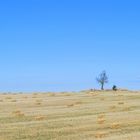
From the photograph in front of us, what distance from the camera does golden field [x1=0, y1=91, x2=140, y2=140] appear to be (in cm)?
2870

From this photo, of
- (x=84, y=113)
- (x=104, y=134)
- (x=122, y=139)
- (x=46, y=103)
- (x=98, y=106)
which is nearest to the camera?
(x=122, y=139)

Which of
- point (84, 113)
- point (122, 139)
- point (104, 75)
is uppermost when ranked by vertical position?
point (104, 75)

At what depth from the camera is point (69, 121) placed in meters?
34.4

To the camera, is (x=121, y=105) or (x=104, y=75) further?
(x=104, y=75)

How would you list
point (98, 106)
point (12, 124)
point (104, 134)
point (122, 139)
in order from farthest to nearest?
point (98, 106)
point (12, 124)
point (104, 134)
point (122, 139)

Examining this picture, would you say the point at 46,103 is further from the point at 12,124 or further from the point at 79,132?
the point at 79,132

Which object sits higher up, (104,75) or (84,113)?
(104,75)

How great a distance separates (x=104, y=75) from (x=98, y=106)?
65.9m

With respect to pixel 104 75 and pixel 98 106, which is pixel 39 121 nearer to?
pixel 98 106

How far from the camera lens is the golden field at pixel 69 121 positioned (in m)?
28.7

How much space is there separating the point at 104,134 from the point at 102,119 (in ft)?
19.9

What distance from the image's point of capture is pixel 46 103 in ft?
160

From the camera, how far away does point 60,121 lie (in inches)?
1356

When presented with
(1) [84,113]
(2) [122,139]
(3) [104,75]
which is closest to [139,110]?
(1) [84,113]
